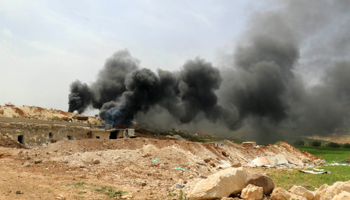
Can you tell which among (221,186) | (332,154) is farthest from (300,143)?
(221,186)

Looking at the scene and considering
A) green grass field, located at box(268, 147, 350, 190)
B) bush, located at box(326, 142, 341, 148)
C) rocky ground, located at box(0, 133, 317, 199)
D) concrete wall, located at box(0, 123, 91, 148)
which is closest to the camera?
rocky ground, located at box(0, 133, 317, 199)

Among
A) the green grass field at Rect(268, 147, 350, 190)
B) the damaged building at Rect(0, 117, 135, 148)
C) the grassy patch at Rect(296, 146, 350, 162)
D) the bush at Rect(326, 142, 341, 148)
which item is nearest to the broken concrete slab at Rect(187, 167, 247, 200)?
the green grass field at Rect(268, 147, 350, 190)

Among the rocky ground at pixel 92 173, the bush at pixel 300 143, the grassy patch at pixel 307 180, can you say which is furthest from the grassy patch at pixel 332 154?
the rocky ground at pixel 92 173

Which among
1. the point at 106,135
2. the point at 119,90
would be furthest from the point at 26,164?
the point at 119,90

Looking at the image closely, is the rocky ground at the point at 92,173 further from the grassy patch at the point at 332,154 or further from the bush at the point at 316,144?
the bush at the point at 316,144

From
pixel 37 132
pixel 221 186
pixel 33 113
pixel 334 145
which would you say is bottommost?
pixel 334 145

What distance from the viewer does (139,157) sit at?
1334cm

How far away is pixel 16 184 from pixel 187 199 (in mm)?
5378

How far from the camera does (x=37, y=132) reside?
23.2m

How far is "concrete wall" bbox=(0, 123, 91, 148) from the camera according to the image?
2117 cm

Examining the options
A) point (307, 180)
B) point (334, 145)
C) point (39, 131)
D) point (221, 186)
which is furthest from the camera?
point (334, 145)

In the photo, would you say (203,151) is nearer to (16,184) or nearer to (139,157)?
(139,157)

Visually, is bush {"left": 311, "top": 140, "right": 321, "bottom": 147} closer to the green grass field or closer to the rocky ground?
the green grass field

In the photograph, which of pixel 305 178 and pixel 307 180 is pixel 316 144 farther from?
pixel 307 180
